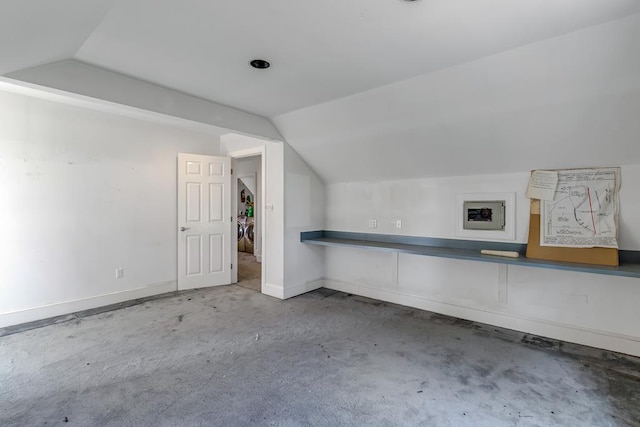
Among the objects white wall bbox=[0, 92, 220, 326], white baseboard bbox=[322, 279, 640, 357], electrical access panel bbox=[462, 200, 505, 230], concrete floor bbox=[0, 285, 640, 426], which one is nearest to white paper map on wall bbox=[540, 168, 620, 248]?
electrical access panel bbox=[462, 200, 505, 230]

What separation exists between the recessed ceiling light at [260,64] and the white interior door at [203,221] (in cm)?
262

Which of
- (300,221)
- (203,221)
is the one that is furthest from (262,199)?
(203,221)

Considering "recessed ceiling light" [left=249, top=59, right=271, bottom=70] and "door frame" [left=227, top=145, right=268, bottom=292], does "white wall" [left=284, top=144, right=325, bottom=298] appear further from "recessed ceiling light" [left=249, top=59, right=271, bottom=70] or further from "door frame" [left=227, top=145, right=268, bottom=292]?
"recessed ceiling light" [left=249, top=59, right=271, bottom=70]

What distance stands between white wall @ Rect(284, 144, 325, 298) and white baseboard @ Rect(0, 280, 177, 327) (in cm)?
179

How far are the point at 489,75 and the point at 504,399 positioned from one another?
7.52ft

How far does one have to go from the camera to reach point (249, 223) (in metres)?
8.33

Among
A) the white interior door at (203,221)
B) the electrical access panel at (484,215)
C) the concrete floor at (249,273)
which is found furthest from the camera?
the concrete floor at (249,273)

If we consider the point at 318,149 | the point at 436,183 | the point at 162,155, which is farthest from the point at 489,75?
the point at 162,155

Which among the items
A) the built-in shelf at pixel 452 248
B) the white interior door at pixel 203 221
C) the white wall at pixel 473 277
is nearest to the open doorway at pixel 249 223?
the white interior door at pixel 203 221

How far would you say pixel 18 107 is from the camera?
3316 mm

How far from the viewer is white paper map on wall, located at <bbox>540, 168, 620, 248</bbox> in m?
2.69

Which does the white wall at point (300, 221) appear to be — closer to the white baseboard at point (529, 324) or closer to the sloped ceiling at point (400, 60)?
the white baseboard at point (529, 324)

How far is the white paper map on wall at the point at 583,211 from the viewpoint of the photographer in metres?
2.69

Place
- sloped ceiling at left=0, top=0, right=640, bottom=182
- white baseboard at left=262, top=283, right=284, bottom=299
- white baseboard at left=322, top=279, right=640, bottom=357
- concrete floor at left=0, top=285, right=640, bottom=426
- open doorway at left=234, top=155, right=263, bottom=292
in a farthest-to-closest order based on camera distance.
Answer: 1. open doorway at left=234, top=155, right=263, bottom=292
2. white baseboard at left=262, top=283, right=284, bottom=299
3. white baseboard at left=322, top=279, right=640, bottom=357
4. concrete floor at left=0, top=285, right=640, bottom=426
5. sloped ceiling at left=0, top=0, right=640, bottom=182
